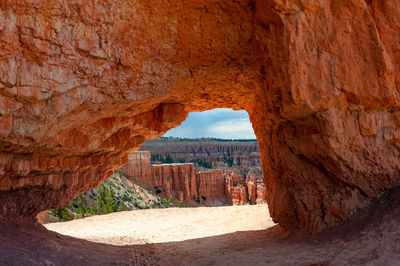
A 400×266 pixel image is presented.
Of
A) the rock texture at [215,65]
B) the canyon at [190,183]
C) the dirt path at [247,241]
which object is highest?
the rock texture at [215,65]

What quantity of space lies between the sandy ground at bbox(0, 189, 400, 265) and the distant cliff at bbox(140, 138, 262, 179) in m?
69.6

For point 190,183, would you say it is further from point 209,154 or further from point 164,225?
point 209,154

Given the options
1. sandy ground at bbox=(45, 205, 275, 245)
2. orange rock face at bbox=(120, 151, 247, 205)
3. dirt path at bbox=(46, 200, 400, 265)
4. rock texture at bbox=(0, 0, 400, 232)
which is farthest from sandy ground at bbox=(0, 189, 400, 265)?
orange rock face at bbox=(120, 151, 247, 205)

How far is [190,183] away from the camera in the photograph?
54750 mm

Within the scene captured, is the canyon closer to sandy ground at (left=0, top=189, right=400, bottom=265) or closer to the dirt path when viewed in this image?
the dirt path

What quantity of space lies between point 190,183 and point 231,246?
47.2 meters

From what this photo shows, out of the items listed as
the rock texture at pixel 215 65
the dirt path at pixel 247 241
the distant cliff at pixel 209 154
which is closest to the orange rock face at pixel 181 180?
the distant cliff at pixel 209 154

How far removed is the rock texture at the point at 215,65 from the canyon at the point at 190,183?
3825cm

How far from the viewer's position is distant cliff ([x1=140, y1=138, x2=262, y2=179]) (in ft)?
279

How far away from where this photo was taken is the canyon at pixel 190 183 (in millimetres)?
48125

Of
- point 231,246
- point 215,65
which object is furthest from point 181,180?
point 215,65

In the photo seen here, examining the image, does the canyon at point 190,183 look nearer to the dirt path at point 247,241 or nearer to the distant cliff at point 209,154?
the distant cliff at point 209,154

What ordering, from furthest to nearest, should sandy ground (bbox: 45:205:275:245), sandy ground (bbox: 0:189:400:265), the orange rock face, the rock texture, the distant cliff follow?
the distant cliff, the orange rock face, sandy ground (bbox: 45:205:275:245), the rock texture, sandy ground (bbox: 0:189:400:265)

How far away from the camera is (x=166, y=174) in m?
51.7
